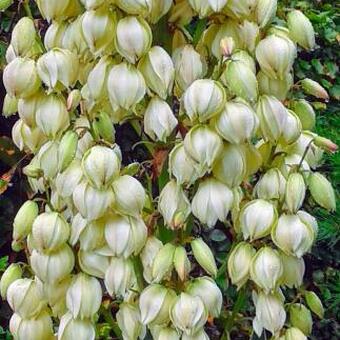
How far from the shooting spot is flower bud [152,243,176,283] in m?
0.80

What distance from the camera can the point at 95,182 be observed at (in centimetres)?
77

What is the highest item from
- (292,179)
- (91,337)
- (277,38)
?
(277,38)

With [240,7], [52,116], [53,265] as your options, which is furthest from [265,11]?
[53,265]

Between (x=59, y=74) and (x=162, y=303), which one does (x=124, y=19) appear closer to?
(x=59, y=74)

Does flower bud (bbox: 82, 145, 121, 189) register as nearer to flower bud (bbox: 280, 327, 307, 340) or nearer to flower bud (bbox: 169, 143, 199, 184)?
flower bud (bbox: 169, 143, 199, 184)

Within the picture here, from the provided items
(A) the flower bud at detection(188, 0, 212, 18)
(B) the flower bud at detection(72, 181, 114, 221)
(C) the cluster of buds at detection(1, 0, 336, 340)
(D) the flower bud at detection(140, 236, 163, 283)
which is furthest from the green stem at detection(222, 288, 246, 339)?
(A) the flower bud at detection(188, 0, 212, 18)

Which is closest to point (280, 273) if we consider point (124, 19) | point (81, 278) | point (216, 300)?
point (216, 300)

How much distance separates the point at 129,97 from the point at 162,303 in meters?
0.22

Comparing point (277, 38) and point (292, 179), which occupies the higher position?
point (277, 38)

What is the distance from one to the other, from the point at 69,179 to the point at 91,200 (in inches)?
2.0

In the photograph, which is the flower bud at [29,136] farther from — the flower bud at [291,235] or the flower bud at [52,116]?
the flower bud at [291,235]

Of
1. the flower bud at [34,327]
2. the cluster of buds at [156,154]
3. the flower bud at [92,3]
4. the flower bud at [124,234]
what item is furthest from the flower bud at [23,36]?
the flower bud at [34,327]

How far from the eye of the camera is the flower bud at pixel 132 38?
30.1 inches

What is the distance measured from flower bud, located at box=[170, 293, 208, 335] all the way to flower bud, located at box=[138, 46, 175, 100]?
21 centimetres
